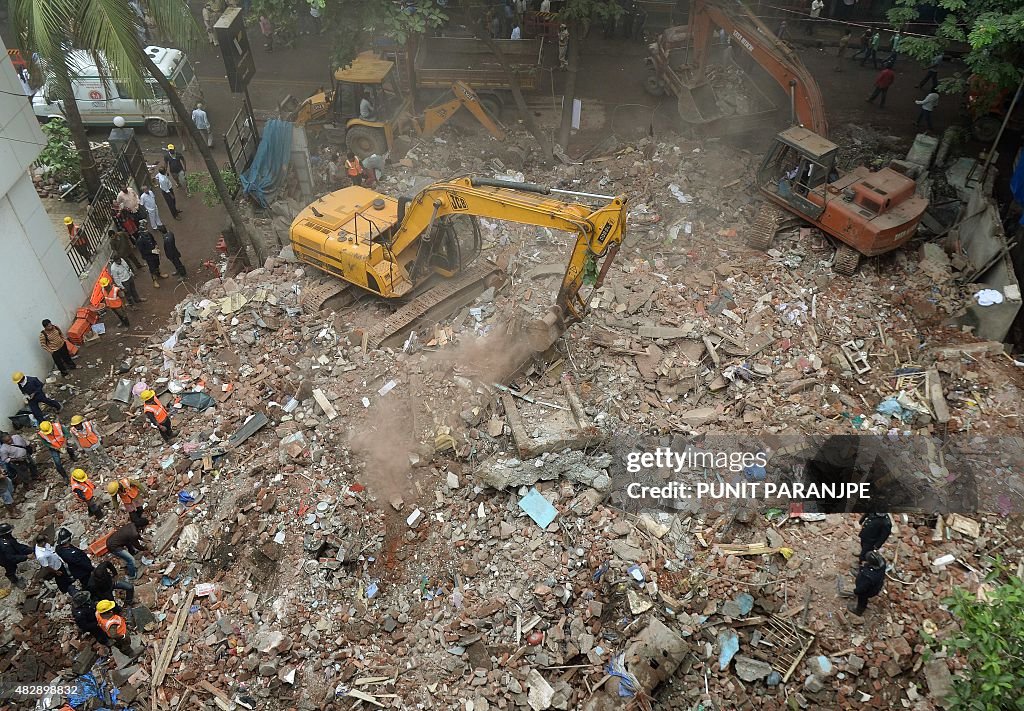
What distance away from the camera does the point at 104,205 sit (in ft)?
48.7

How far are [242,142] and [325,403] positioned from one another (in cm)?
843

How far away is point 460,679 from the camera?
7785 millimetres

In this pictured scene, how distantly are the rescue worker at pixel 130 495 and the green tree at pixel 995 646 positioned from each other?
9243 mm

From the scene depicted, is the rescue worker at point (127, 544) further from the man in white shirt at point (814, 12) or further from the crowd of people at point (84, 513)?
the man in white shirt at point (814, 12)

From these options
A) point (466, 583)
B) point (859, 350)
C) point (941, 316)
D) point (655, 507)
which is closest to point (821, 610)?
point (655, 507)

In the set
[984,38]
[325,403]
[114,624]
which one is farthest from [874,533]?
[984,38]

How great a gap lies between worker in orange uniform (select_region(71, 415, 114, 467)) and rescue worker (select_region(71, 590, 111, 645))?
269 centimetres

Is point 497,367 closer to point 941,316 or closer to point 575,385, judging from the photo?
point 575,385

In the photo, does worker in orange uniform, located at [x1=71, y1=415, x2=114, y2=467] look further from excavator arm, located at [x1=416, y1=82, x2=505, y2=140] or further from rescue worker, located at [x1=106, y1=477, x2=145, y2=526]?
excavator arm, located at [x1=416, y1=82, x2=505, y2=140]

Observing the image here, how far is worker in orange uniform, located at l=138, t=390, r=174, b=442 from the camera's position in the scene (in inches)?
404

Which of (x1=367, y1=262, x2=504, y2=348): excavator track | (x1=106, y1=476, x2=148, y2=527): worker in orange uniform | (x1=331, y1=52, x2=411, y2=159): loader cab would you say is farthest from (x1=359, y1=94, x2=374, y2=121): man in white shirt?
(x1=106, y1=476, x2=148, y2=527): worker in orange uniform

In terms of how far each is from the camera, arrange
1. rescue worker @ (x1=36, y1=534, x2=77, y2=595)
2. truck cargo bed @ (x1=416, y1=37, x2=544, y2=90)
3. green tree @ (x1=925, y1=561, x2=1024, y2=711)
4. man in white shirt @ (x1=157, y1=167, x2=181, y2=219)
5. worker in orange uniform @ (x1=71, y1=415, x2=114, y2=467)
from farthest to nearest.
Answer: truck cargo bed @ (x1=416, y1=37, x2=544, y2=90), man in white shirt @ (x1=157, y1=167, x2=181, y2=219), worker in orange uniform @ (x1=71, y1=415, x2=114, y2=467), rescue worker @ (x1=36, y1=534, x2=77, y2=595), green tree @ (x1=925, y1=561, x2=1024, y2=711)

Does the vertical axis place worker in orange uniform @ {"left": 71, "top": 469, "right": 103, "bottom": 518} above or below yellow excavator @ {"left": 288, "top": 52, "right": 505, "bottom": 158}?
below

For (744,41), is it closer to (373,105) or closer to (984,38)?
(984,38)
